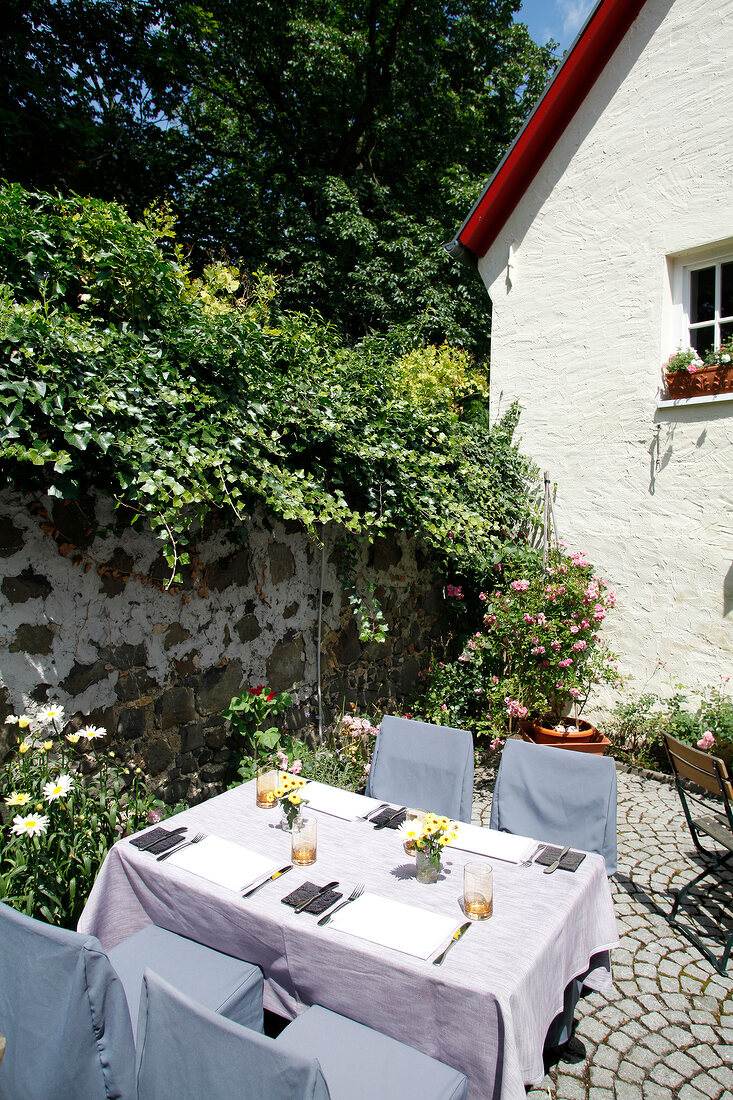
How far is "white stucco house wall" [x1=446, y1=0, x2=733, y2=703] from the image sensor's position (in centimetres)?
497

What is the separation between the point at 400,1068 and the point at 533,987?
0.40m

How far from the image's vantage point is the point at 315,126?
1218cm

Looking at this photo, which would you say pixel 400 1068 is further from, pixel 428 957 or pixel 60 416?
pixel 60 416

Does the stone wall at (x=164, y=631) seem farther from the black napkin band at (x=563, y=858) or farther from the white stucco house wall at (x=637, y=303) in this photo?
the white stucco house wall at (x=637, y=303)

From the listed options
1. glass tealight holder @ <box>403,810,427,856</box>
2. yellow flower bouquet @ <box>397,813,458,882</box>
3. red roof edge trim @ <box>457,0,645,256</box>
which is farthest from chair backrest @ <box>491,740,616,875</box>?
red roof edge trim @ <box>457,0,645,256</box>

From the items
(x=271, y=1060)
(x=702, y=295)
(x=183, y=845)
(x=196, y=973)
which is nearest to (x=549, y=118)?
(x=702, y=295)

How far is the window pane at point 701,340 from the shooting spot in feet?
17.1

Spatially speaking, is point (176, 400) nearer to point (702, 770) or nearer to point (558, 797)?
point (558, 797)

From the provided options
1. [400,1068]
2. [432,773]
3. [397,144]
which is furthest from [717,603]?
[397,144]

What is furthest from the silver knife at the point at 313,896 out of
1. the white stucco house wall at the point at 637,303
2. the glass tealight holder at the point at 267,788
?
the white stucco house wall at the point at 637,303

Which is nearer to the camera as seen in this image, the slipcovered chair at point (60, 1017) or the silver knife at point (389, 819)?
the slipcovered chair at point (60, 1017)

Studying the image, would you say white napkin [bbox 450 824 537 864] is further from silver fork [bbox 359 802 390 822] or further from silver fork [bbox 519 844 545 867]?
silver fork [bbox 359 802 390 822]

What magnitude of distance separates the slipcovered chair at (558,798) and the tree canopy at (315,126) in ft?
27.3

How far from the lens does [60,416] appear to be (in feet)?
8.86
